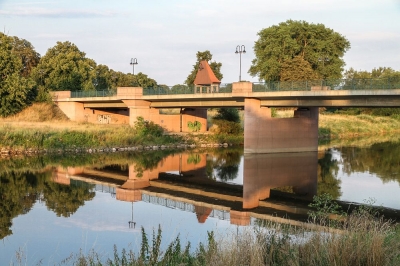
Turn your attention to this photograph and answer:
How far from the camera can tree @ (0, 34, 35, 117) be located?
192ft

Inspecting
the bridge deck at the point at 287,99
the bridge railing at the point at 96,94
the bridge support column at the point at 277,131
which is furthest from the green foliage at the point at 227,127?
the bridge support column at the point at 277,131

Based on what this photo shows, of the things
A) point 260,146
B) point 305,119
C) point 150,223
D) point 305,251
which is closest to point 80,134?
point 260,146

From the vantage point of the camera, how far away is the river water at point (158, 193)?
16562 millimetres

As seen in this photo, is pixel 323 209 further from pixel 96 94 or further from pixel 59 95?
pixel 59 95

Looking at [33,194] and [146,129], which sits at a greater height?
[146,129]

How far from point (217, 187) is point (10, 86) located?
38.2 metres

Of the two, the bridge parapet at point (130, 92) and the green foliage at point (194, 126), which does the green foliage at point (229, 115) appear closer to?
the green foliage at point (194, 126)

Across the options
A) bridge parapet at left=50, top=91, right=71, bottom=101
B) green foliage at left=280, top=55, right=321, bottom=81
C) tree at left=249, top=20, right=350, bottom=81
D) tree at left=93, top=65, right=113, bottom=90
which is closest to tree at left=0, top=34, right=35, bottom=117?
bridge parapet at left=50, top=91, right=71, bottom=101

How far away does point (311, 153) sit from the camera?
4641cm

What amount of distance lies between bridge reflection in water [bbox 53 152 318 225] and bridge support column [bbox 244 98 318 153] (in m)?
2.94

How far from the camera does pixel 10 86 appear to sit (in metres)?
58.6

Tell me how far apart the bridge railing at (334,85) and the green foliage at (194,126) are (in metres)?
18.6

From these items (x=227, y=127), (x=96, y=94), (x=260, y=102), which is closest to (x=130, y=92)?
(x=96, y=94)

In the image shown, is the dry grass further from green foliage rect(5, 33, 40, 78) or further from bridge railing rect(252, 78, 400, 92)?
green foliage rect(5, 33, 40, 78)
